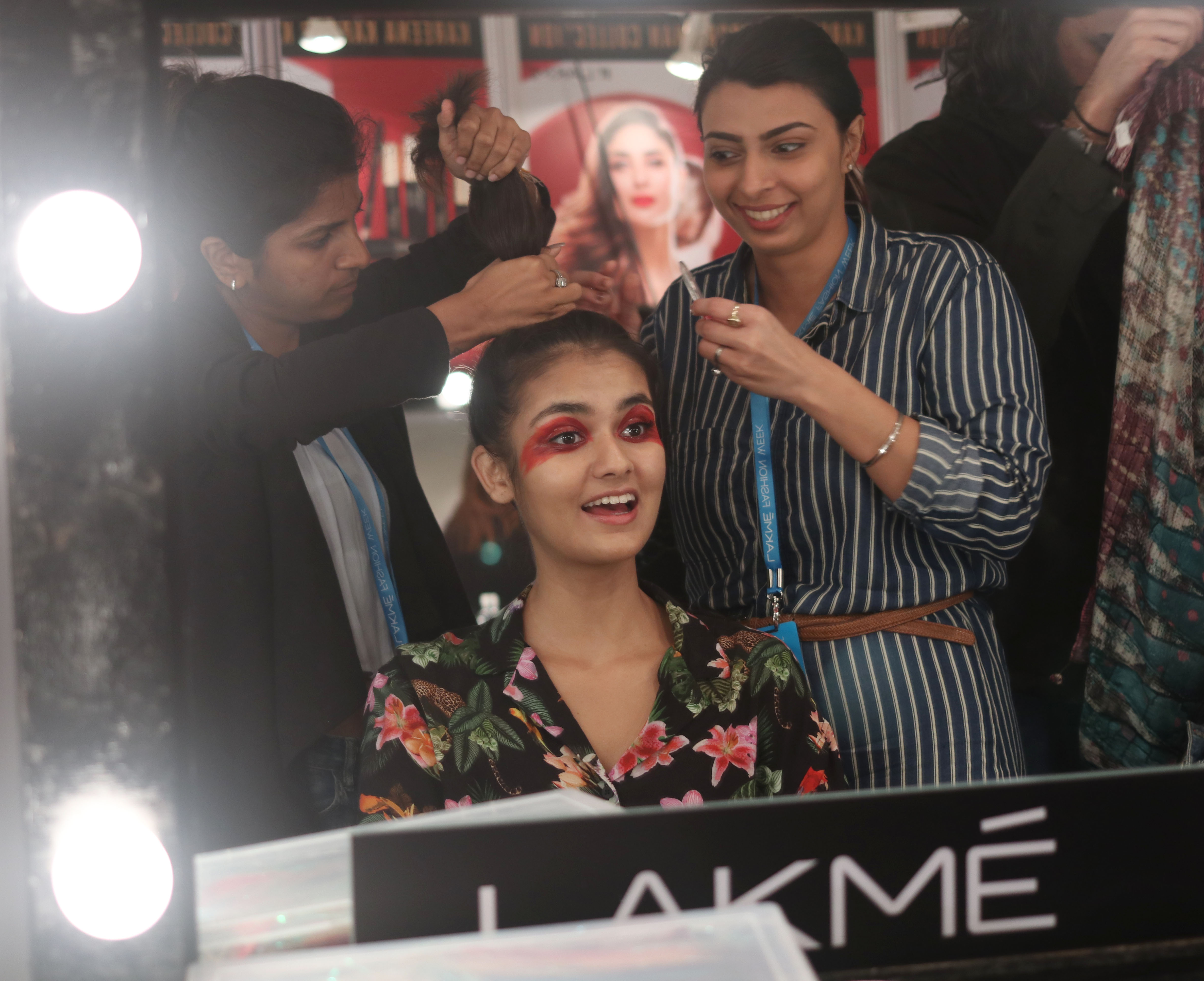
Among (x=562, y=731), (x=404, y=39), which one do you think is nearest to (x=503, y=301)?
(x=404, y=39)

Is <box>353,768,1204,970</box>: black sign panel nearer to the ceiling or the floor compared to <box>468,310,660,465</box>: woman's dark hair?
nearer to the floor

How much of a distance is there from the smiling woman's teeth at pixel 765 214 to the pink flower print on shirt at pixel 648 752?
54 cm

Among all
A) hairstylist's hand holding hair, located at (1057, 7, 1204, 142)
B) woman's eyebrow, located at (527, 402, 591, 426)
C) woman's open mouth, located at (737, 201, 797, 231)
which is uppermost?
hairstylist's hand holding hair, located at (1057, 7, 1204, 142)

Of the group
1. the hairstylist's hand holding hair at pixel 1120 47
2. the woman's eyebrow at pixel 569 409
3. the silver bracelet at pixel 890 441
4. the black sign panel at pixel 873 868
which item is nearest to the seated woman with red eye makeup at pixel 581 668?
the woman's eyebrow at pixel 569 409

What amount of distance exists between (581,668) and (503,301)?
43 centimetres

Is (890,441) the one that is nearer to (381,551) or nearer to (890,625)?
(890,625)

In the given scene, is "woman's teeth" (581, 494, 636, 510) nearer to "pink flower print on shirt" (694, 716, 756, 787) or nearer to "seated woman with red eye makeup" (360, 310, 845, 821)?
"seated woman with red eye makeup" (360, 310, 845, 821)

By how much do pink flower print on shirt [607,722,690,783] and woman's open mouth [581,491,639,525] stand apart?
0.22 meters

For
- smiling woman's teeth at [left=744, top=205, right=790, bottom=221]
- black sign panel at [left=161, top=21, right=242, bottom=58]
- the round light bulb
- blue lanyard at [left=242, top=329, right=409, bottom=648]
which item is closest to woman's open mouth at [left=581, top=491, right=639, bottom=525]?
blue lanyard at [left=242, top=329, right=409, bottom=648]

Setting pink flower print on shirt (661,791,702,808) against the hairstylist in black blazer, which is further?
pink flower print on shirt (661,791,702,808)

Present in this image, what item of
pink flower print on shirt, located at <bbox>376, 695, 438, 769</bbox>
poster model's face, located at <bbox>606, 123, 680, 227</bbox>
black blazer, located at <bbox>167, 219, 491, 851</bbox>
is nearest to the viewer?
black blazer, located at <bbox>167, 219, 491, 851</bbox>

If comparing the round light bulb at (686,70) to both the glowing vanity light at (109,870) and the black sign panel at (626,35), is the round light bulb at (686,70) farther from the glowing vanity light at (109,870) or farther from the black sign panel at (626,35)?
the glowing vanity light at (109,870)

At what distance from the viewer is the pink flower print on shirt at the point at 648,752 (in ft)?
3.52

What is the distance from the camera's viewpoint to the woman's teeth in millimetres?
1107
